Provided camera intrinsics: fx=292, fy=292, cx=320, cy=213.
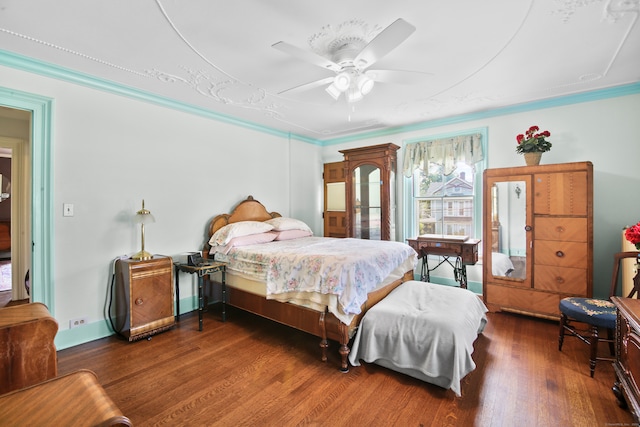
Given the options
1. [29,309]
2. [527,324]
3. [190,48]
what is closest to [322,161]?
[190,48]

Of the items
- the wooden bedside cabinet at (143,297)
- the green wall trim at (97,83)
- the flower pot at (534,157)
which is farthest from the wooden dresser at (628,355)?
the green wall trim at (97,83)

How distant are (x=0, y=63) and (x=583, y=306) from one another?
5042 mm

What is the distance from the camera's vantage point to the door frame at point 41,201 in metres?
2.54

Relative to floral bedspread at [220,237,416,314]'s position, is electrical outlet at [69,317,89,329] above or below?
below

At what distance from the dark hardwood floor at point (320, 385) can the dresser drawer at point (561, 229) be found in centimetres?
96

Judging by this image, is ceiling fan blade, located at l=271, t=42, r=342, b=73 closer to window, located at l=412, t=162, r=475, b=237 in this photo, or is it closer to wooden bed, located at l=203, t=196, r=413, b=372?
wooden bed, located at l=203, t=196, r=413, b=372

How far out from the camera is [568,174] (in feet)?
9.78

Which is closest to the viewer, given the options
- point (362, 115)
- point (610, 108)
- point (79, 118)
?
point (79, 118)

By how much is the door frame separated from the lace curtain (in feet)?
13.8

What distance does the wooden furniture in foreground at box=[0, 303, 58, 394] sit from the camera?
4.42ft

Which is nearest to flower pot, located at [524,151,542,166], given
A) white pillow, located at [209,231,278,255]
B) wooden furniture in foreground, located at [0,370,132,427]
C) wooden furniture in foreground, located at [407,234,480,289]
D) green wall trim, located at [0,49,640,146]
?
green wall trim, located at [0,49,640,146]

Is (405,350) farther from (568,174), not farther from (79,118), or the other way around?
(79,118)

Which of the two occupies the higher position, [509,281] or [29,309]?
[29,309]

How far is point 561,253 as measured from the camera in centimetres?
303
